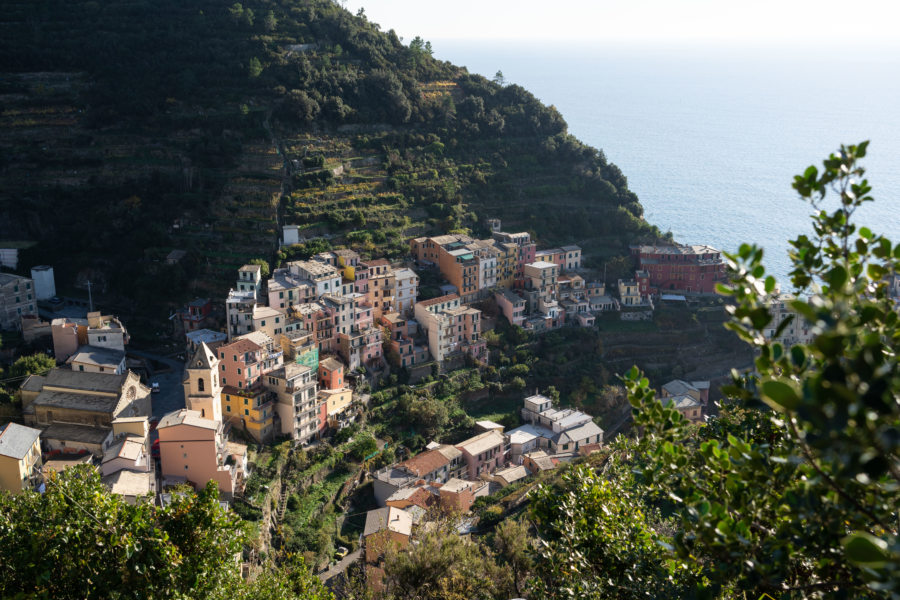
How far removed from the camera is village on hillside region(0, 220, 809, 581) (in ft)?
63.2

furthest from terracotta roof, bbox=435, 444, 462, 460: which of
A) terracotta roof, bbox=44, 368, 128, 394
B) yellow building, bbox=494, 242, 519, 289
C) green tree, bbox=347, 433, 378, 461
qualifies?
terracotta roof, bbox=44, 368, 128, 394

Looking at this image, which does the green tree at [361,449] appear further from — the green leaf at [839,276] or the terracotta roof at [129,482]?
the green leaf at [839,276]

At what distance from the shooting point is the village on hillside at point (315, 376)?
19.3 metres

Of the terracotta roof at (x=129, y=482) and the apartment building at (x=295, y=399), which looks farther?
the apartment building at (x=295, y=399)

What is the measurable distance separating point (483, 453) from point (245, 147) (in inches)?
669

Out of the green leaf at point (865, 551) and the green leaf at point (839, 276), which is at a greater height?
the green leaf at point (839, 276)

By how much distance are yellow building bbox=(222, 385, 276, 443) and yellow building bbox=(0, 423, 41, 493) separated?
5.07 m

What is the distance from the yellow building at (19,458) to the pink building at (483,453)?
1211 cm

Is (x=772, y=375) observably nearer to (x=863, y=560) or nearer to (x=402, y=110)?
(x=863, y=560)

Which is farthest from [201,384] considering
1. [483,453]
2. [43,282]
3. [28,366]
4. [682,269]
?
[682,269]

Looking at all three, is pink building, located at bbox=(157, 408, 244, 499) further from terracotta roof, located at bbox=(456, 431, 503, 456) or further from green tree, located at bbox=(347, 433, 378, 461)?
terracotta roof, located at bbox=(456, 431, 503, 456)

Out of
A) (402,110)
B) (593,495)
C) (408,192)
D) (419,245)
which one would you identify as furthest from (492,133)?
(593,495)

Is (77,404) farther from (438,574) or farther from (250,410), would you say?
(438,574)

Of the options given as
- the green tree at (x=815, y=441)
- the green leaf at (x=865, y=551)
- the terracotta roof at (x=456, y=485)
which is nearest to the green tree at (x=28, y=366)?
the terracotta roof at (x=456, y=485)
